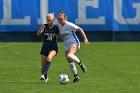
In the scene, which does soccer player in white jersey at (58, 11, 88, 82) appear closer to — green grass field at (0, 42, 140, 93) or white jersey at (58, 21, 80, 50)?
white jersey at (58, 21, 80, 50)

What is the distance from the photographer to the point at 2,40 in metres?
33.5

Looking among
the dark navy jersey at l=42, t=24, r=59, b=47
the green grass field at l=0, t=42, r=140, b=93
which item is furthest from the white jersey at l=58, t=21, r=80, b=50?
the green grass field at l=0, t=42, r=140, b=93

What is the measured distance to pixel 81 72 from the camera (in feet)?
60.8

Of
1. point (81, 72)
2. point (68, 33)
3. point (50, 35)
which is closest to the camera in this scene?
point (50, 35)

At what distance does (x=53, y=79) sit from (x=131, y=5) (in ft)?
57.2

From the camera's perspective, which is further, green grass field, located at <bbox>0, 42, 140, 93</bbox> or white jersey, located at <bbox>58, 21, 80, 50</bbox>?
→ white jersey, located at <bbox>58, 21, 80, 50</bbox>

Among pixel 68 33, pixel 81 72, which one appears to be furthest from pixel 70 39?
pixel 81 72

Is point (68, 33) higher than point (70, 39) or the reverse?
higher

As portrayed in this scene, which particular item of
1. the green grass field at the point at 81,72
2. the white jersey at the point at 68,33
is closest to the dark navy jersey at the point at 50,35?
the white jersey at the point at 68,33

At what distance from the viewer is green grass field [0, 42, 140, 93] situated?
565 inches

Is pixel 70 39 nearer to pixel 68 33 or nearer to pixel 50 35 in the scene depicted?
pixel 68 33

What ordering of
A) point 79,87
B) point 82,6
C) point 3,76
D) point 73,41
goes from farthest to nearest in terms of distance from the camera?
point 82,6
point 3,76
point 73,41
point 79,87

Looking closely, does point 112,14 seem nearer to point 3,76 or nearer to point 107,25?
point 107,25

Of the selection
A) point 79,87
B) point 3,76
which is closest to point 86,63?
point 3,76
